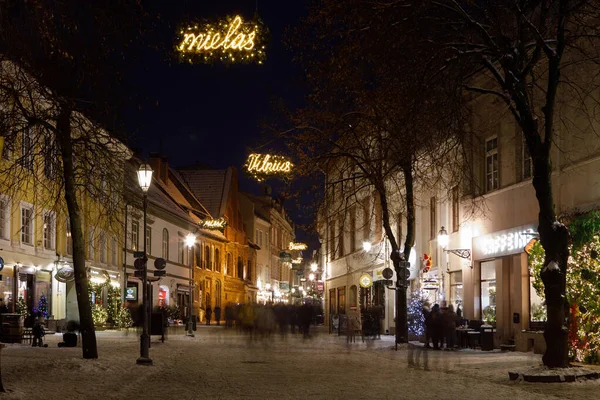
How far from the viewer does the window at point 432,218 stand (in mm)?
38500

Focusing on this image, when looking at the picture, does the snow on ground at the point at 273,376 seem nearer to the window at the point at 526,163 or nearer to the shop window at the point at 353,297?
the window at the point at 526,163

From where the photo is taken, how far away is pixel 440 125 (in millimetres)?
18719

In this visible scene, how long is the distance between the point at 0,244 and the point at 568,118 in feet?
74.4

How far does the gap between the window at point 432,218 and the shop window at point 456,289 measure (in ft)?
11.1

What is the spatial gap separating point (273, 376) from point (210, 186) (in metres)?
63.6

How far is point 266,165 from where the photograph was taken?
32531mm

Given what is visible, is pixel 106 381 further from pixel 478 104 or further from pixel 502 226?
pixel 478 104

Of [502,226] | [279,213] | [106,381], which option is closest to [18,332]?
[106,381]

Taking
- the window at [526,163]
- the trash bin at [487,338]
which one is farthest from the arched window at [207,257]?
the window at [526,163]

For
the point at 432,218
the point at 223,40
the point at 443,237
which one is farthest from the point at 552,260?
the point at 432,218

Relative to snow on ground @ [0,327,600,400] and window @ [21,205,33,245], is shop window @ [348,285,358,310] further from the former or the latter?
snow on ground @ [0,327,600,400]

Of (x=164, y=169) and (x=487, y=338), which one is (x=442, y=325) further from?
(x=164, y=169)

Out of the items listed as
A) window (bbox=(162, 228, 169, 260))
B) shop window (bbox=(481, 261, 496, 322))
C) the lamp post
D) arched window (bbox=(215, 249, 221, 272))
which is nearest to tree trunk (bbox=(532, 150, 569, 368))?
the lamp post

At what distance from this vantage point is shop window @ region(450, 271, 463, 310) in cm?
3447
